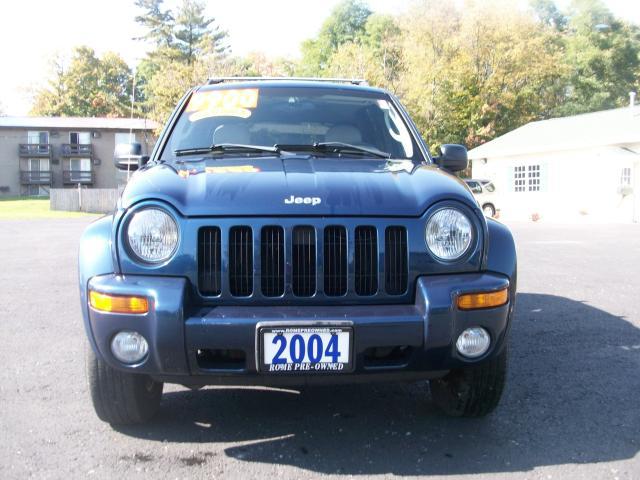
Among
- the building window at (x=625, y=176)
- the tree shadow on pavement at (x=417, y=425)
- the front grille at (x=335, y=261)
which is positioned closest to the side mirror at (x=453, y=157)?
the tree shadow on pavement at (x=417, y=425)

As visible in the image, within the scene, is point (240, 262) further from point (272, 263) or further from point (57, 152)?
point (57, 152)

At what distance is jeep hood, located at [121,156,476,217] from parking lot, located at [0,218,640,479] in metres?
1.11

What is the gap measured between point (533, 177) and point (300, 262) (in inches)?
1150

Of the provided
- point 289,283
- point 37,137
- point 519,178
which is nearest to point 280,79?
point 289,283

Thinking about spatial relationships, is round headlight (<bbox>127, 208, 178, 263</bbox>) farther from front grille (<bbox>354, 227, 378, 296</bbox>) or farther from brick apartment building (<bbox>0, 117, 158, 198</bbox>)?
brick apartment building (<bbox>0, 117, 158, 198</bbox>)

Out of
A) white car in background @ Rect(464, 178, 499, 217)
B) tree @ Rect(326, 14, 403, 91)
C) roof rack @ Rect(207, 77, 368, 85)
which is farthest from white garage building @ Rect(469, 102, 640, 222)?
roof rack @ Rect(207, 77, 368, 85)

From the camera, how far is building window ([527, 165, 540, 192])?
3003 centimetres

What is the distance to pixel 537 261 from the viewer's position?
10.8m

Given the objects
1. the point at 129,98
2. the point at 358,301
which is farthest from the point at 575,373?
the point at 129,98

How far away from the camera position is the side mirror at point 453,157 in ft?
14.1

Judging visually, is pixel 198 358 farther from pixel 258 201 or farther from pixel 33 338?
pixel 33 338

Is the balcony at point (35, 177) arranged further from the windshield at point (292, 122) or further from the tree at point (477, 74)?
the windshield at point (292, 122)

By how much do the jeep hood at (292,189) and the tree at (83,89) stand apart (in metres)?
66.3

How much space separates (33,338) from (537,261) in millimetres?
7923
